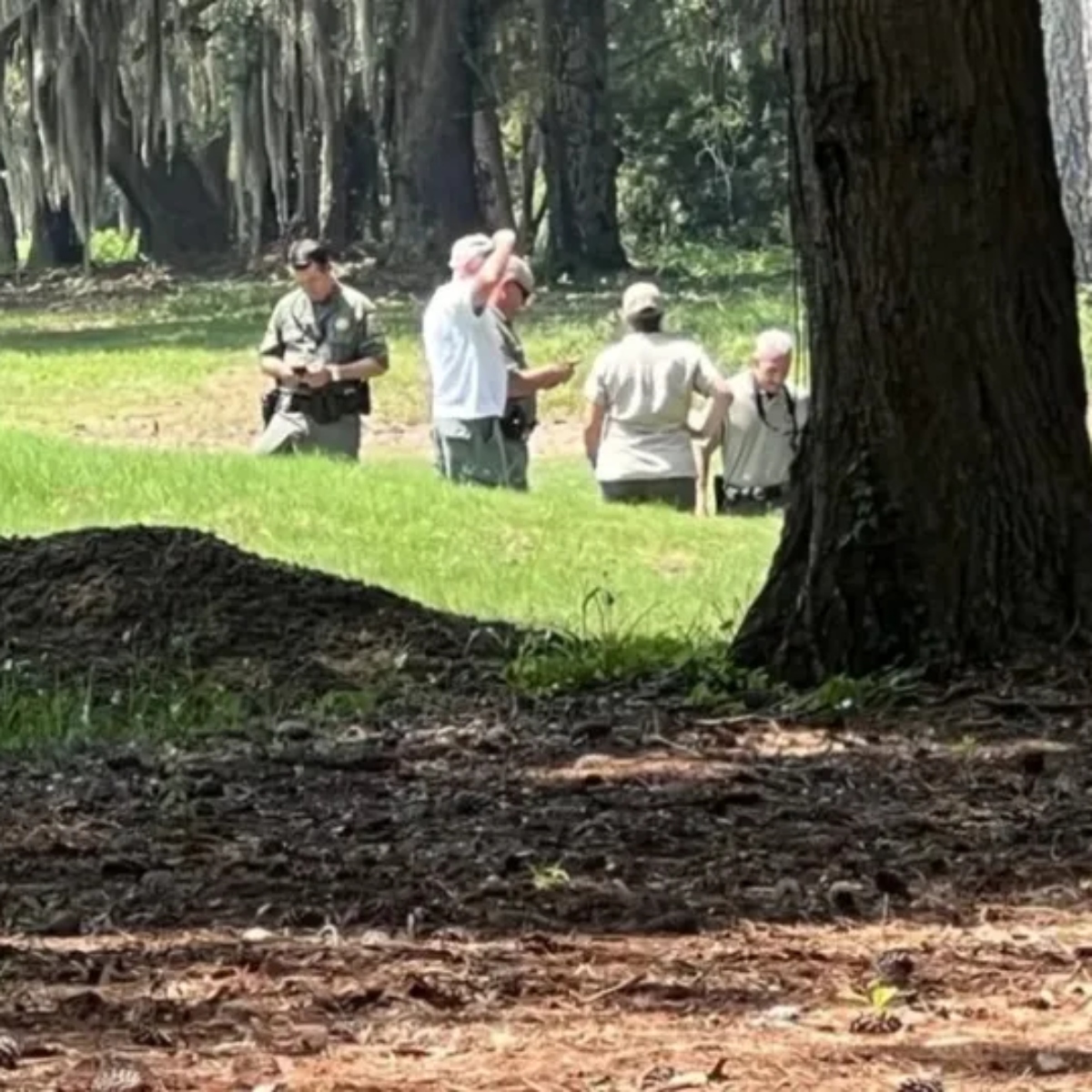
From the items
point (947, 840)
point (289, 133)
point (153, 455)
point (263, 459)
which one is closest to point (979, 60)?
point (947, 840)

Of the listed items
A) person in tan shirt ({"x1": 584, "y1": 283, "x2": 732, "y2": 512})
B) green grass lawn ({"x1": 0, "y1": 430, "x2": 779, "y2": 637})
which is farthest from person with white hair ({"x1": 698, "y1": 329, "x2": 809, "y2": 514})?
green grass lawn ({"x1": 0, "y1": 430, "x2": 779, "y2": 637})

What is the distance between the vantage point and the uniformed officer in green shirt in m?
15.4

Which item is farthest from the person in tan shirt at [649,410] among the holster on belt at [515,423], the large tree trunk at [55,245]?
the large tree trunk at [55,245]

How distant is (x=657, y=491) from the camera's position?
15461 millimetres

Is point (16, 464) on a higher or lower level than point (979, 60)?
lower

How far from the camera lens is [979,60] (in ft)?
24.3

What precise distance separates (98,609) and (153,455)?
29.3ft

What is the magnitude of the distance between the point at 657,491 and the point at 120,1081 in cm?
1161

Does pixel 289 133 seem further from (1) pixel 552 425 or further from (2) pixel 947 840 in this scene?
(2) pixel 947 840

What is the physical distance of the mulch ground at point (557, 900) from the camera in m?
4.19

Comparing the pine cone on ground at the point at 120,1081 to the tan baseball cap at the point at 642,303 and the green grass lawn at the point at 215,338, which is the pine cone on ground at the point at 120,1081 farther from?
the green grass lawn at the point at 215,338

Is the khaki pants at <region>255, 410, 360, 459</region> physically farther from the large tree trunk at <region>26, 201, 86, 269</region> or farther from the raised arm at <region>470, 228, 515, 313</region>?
the large tree trunk at <region>26, 201, 86, 269</region>

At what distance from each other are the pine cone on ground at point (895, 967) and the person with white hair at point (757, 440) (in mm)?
10261

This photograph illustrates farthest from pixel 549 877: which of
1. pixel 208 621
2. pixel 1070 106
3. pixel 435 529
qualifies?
pixel 1070 106
